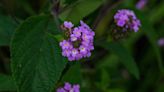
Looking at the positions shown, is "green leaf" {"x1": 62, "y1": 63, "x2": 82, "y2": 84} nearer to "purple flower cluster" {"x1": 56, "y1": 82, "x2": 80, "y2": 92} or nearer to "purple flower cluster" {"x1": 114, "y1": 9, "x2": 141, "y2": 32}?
"purple flower cluster" {"x1": 56, "y1": 82, "x2": 80, "y2": 92}

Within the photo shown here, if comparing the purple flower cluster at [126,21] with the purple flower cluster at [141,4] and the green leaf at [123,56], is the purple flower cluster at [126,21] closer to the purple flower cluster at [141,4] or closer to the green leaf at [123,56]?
the green leaf at [123,56]

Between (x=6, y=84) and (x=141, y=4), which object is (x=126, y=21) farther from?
(x=141, y=4)

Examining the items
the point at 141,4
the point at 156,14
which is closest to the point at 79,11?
the point at 141,4

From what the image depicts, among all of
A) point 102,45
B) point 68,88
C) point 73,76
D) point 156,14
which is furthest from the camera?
point 156,14

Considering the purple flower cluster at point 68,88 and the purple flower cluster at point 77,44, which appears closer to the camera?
the purple flower cluster at point 77,44

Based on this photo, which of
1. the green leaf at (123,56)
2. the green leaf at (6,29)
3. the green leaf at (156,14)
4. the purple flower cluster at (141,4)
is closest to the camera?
the green leaf at (6,29)

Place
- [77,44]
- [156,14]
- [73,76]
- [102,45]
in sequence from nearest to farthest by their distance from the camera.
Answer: [77,44]
[73,76]
[102,45]
[156,14]

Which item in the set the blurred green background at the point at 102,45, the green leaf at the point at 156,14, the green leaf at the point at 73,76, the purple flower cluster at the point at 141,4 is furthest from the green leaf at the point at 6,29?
the green leaf at the point at 156,14
